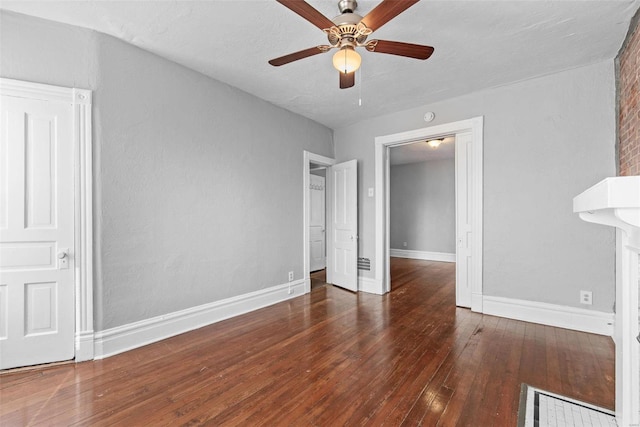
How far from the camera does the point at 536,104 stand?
3246 mm

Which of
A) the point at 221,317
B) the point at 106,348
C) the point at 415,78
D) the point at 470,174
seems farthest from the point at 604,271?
the point at 106,348

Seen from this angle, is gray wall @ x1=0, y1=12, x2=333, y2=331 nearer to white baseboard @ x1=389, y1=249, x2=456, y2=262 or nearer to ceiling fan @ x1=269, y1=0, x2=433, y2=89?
ceiling fan @ x1=269, y1=0, x2=433, y2=89

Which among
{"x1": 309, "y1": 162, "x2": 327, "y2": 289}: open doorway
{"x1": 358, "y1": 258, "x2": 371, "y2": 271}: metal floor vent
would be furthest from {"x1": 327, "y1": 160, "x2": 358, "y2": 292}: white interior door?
{"x1": 309, "y1": 162, "x2": 327, "y2": 289}: open doorway

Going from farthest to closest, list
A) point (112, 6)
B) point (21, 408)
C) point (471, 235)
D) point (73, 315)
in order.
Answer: point (471, 235), point (73, 315), point (112, 6), point (21, 408)

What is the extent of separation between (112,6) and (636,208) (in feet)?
10.5

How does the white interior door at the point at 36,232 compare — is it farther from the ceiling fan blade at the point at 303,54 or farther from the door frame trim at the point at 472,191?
the door frame trim at the point at 472,191

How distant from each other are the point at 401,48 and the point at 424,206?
6.26 m

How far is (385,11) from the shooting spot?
67.9 inches

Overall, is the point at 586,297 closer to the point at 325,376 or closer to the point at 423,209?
the point at 325,376

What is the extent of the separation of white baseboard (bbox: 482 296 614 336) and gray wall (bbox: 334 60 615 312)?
2.9 inches

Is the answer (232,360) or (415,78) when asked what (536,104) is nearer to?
(415,78)

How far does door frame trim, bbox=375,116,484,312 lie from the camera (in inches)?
141

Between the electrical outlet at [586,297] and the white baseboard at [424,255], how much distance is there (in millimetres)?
4303

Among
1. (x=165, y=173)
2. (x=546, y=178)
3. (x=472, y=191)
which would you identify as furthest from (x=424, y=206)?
(x=165, y=173)
